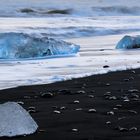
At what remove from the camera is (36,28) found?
17578 millimetres

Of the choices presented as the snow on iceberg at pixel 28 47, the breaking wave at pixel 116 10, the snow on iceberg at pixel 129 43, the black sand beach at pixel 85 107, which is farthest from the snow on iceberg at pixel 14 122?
the breaking wave at pixel 116 10

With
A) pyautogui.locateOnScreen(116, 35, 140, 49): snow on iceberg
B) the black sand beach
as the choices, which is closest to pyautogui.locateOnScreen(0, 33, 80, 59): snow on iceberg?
pyautogui.locateOnScreen(116, 35, 140, 49): snow on iceberg

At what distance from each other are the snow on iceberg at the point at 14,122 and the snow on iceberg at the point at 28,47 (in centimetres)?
640

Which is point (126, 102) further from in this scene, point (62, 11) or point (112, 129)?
point (62, 11)

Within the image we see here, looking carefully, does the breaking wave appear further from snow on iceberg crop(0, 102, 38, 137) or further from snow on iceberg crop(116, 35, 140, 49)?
snow on iceberg crop(0, 102, 38, 137)

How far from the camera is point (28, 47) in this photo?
10.4m

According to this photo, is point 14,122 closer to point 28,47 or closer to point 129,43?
point 28,47

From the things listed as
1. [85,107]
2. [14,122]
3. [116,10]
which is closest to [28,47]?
[85,107]

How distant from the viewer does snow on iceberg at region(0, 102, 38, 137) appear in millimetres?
3500

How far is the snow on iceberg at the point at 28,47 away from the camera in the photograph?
10.1m

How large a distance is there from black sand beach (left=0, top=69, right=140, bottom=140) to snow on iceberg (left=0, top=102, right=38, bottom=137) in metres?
0.05

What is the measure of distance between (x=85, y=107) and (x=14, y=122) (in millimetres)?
1310

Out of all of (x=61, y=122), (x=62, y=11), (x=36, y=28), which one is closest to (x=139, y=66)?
(x=61, y=122)

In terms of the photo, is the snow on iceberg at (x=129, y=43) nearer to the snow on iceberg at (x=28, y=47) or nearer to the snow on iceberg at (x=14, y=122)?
the snow on iceberg at (x=28, y=47)
